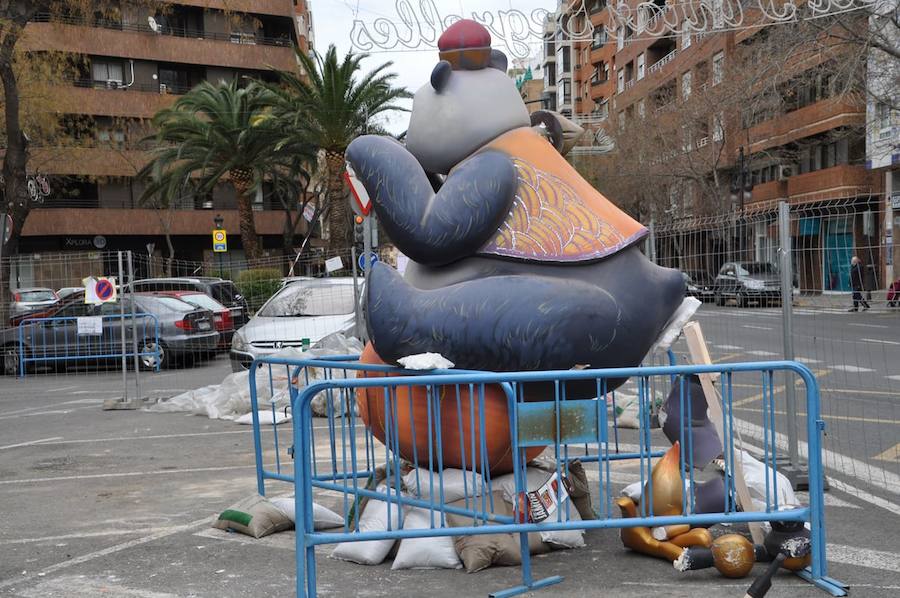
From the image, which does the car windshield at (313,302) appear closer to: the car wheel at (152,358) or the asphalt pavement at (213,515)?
the asphalt pavement at (213,515)

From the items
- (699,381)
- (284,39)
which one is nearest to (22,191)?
(699,381)

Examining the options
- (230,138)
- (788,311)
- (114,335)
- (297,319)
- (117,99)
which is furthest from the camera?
(117,99)

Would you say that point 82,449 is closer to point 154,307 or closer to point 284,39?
point 154,307

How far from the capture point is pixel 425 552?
4832 mm

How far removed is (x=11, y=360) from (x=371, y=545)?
583 inches

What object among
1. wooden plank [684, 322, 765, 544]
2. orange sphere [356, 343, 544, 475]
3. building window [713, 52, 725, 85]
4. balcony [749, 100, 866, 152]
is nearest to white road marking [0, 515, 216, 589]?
orange sphere [356, 343, 544, 475]

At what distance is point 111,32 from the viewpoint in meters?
46.4

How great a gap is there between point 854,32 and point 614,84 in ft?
162

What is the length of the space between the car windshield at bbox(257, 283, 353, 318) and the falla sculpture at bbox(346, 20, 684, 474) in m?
8.28

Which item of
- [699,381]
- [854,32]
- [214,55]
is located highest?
[214,55]

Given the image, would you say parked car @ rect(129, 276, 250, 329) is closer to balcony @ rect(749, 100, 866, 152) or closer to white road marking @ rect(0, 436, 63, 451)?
white road marking @ rect(0, 436, 63, 451)

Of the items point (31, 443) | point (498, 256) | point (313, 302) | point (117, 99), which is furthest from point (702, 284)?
point (117, 99)

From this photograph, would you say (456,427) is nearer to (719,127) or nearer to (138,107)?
(719,127)

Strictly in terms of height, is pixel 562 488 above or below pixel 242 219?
below
